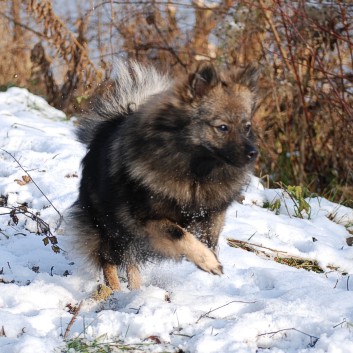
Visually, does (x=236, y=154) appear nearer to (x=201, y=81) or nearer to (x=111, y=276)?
(x=201, y=81)

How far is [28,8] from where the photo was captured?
311 inches

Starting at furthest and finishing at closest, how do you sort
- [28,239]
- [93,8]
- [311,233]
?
[93,8] → [311,233] → [28,239]

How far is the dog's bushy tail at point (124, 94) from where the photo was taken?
14.0 feet

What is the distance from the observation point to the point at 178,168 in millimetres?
3803

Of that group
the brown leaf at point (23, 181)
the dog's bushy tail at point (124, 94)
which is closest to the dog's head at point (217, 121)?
the dog's bushy tail at point (124, 94)

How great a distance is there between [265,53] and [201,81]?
3820 millimetres

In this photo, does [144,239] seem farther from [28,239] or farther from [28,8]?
[28,8]

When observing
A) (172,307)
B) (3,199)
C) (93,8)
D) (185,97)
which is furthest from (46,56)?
(172,307)

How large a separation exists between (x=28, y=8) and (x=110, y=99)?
4.09 m

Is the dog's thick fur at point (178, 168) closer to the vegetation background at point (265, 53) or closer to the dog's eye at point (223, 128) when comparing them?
the dog's eye at point (223, 128)

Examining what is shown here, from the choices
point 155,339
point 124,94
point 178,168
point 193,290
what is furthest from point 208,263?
point 124,94

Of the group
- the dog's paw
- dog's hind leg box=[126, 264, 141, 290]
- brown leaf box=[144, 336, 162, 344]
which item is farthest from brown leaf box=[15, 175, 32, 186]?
brown leaf box=[144, 336, 162, 344]

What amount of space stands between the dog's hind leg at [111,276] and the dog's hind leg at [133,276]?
0.26 feet

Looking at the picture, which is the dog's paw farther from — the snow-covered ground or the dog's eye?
the dog's eye
